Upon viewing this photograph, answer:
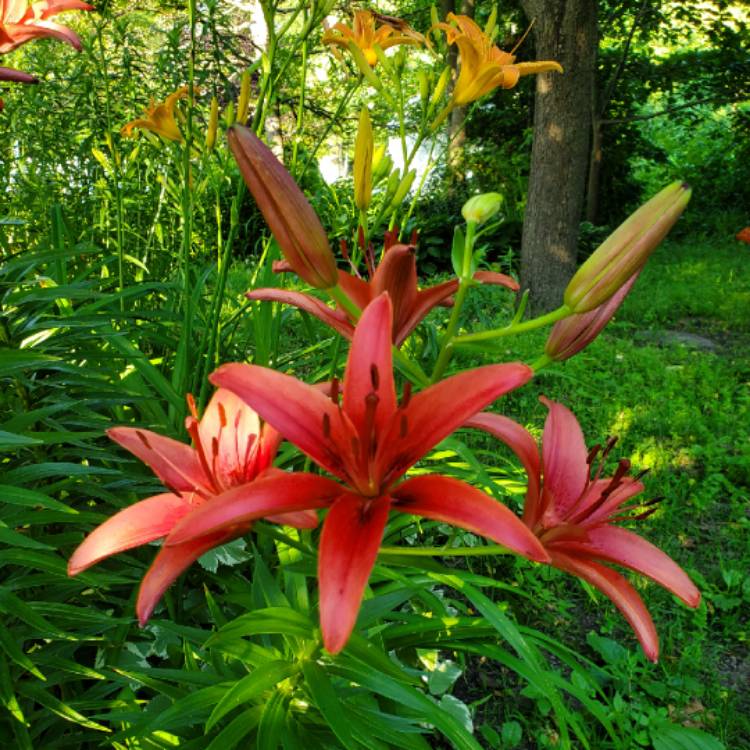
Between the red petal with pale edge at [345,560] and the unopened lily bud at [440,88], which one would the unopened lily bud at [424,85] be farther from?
the red petal with pale edge at [345,560]

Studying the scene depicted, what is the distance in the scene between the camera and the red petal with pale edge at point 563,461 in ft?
2.38

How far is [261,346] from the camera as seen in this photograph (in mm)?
1505

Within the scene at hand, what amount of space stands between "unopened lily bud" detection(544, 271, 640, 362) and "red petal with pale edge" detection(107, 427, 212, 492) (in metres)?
0.37

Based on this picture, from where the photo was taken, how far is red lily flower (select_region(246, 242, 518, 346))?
74 centimetres

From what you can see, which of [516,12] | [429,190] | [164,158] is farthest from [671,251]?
[164,158]

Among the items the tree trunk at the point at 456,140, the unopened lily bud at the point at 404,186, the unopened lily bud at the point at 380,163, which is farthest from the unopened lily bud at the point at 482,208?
the tree trunk at the point at 456,140

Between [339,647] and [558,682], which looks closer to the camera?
[339,647]

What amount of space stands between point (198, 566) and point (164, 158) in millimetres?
1047

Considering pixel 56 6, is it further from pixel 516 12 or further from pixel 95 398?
pixel 516 12

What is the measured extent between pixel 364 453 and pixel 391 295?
0.70ft

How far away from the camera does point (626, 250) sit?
66cm

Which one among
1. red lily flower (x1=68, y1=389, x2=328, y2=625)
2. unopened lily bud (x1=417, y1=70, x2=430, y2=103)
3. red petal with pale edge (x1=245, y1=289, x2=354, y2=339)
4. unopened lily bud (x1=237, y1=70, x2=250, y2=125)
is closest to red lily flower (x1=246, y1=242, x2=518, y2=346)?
red petal with pale edge (x1=245, y1=289, x2=354, y2=339)

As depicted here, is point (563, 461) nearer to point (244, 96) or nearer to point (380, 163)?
point (380, 163)

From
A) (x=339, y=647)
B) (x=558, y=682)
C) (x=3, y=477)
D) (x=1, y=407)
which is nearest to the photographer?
(x=339, y=647)
